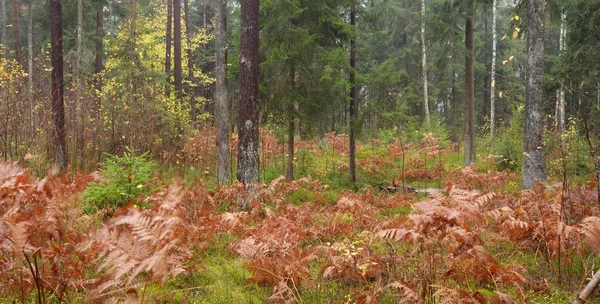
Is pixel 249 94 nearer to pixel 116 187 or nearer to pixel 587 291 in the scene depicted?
pixel 116 187

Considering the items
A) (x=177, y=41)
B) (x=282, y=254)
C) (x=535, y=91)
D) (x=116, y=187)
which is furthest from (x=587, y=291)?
(x=177, y=41)

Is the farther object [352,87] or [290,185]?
[352,87]

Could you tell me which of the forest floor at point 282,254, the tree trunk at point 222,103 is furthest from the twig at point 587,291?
the tree trunk at point 222,103

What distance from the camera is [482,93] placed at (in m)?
43.2

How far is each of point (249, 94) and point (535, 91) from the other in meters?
7.54

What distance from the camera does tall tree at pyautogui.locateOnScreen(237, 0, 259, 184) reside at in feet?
25.6

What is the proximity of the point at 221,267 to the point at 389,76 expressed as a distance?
9639mm

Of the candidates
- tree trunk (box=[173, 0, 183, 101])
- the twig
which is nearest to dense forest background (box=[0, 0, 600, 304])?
the twig

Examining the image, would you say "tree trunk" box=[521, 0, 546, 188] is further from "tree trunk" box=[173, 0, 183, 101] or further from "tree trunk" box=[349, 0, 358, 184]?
"tree trunk" box=[173, 0, 183, 101]

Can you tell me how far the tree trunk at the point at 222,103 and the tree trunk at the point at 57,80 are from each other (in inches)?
152

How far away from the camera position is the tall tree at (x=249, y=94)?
7.82m

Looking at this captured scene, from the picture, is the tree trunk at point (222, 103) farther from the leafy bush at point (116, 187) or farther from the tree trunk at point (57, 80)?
the tree trunk at point (57, 80)

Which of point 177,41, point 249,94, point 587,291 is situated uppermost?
point 177,41

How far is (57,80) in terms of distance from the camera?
11078mm
